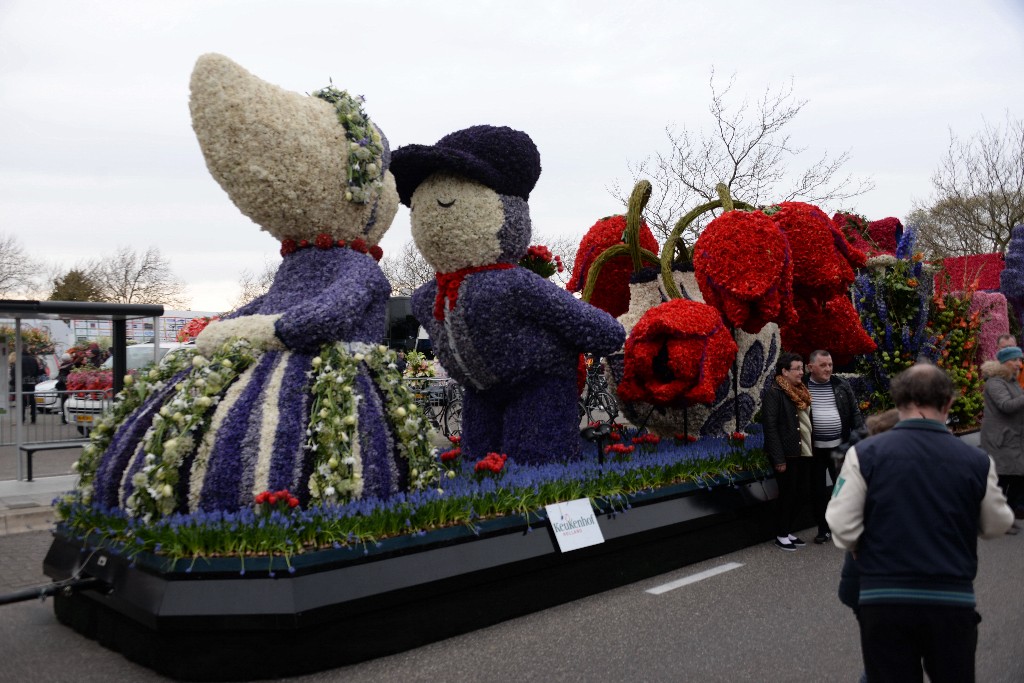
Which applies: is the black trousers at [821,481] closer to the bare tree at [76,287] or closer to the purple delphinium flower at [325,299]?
the purple delphinium flower at [325,299]

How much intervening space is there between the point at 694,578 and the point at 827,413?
1.81 m

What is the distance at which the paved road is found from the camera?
11.6 ft

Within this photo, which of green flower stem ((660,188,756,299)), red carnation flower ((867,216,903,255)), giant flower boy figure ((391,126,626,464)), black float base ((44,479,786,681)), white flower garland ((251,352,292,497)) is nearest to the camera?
black float base ((44,479,786,681))

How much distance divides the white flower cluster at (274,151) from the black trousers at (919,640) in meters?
3.30

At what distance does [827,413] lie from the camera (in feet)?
19.5

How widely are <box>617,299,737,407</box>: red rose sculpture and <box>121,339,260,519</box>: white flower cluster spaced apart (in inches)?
118

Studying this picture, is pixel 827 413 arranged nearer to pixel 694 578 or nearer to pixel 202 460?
pixel 694 578

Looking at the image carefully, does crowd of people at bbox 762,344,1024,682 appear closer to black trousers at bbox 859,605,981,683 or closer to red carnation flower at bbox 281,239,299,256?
black trousers at bbox 859,605,981,683

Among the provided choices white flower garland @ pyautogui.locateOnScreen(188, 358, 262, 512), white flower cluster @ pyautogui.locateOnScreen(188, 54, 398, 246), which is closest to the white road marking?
white flower garland @ pyautogui.locateOnScreen(188, 358, 262, 512)

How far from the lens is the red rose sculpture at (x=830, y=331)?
271 inches

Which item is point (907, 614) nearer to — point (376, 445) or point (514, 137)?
point (376, 445)

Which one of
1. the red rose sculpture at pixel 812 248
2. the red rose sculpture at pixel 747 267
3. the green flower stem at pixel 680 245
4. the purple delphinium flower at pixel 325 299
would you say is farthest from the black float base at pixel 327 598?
the red rose sculpture at pixel 812 248

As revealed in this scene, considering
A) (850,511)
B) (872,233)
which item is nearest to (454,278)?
(850,511)

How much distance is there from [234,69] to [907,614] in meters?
3.85
